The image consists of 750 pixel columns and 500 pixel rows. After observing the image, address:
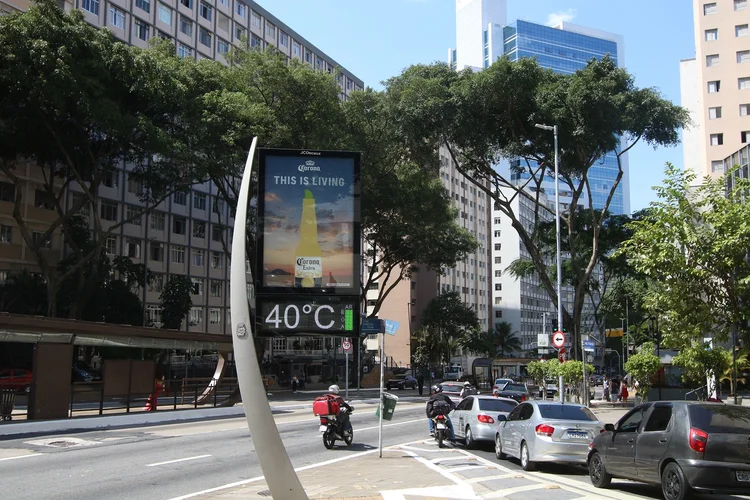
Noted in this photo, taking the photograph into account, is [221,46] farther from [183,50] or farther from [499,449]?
[499,449]

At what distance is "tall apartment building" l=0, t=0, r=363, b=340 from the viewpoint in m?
48.3

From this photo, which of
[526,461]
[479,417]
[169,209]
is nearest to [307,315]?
[526,461]

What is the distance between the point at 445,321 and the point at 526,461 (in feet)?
238

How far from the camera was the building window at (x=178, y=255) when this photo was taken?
61094 millimetres

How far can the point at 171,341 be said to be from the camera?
2859 cm

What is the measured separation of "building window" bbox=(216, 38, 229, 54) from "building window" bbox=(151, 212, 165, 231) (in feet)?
59.4

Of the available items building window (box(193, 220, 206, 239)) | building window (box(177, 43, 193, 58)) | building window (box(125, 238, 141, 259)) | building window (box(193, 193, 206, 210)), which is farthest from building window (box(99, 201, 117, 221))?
building window (box(177, 43, 193, 58))

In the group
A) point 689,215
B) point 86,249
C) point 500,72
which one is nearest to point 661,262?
point 689,215

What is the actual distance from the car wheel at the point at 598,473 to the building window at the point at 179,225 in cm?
5264

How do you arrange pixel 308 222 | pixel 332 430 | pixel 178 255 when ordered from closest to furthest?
pixel 308 222
pixel 332 430
pixel 178 255

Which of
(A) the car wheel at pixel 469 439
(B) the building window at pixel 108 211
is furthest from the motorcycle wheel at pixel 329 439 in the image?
(B) the building window at pixel 108 211

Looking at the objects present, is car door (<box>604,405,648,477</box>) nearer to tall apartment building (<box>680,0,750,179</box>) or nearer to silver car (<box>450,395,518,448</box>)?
silver car (<box>450,395,518,448</box>)

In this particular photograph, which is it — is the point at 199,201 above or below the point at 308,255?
above

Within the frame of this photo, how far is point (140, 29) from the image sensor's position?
2312 inches
